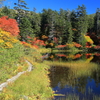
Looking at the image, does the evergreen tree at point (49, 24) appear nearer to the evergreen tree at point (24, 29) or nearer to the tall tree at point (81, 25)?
the tall tree at point (81, 25)

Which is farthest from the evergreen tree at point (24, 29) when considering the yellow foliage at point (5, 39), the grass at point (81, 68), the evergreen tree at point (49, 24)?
the evergreen tree at point (49, 24)

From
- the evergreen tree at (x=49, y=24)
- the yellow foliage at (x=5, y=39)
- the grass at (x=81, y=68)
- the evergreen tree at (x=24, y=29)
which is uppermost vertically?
the evergreen tree at (x=49, y=24)

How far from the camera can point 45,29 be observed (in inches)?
2788

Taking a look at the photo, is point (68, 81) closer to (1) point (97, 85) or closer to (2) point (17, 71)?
(1) point (97, 85)

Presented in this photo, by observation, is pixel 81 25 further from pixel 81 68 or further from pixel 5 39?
pixel 5 39

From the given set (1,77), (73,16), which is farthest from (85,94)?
(73,16)

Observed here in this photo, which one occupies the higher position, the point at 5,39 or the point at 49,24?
the point at 49,24

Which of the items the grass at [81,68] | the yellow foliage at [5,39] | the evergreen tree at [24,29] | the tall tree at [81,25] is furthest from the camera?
the tall tree at [81,25]

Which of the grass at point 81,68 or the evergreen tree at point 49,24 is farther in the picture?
the evergreen tree at point 49,24

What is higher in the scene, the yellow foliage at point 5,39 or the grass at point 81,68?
the yellow foliage at point 5,39

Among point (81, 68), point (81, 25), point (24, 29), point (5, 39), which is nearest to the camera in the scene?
point (5, 39)

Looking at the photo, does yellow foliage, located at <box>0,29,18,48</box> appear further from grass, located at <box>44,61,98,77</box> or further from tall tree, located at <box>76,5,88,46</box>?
tall tree, located at <box>76,5,88,46</box>

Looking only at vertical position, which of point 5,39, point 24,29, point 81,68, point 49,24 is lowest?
point 81,68

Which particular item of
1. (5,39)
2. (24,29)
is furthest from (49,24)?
(5,39)
